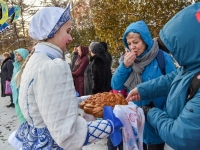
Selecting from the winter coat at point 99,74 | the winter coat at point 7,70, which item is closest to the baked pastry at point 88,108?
the winter coat at point 99,74

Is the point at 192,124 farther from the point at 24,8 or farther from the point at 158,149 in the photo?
the point at 24,8

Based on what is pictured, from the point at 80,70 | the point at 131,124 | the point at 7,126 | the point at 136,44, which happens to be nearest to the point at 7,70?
the point at 7,126

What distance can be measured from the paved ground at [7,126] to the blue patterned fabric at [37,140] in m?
2.51

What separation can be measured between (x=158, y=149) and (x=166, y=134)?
3.42 feet

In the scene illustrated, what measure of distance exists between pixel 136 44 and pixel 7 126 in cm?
427

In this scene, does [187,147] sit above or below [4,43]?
above

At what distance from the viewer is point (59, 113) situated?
4.21 ft

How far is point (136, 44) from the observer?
2338 millimetres

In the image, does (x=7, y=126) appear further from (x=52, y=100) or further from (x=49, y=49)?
(x=52, y=100)

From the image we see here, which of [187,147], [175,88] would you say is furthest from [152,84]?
[187,147]

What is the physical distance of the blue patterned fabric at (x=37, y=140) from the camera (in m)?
1.43

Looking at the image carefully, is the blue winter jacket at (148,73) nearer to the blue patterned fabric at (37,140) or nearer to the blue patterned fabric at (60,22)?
the blue patterned fabric at (60,22)

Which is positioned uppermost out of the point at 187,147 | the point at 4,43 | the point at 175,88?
the point at 175,88

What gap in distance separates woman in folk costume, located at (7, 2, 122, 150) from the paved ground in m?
2.50
